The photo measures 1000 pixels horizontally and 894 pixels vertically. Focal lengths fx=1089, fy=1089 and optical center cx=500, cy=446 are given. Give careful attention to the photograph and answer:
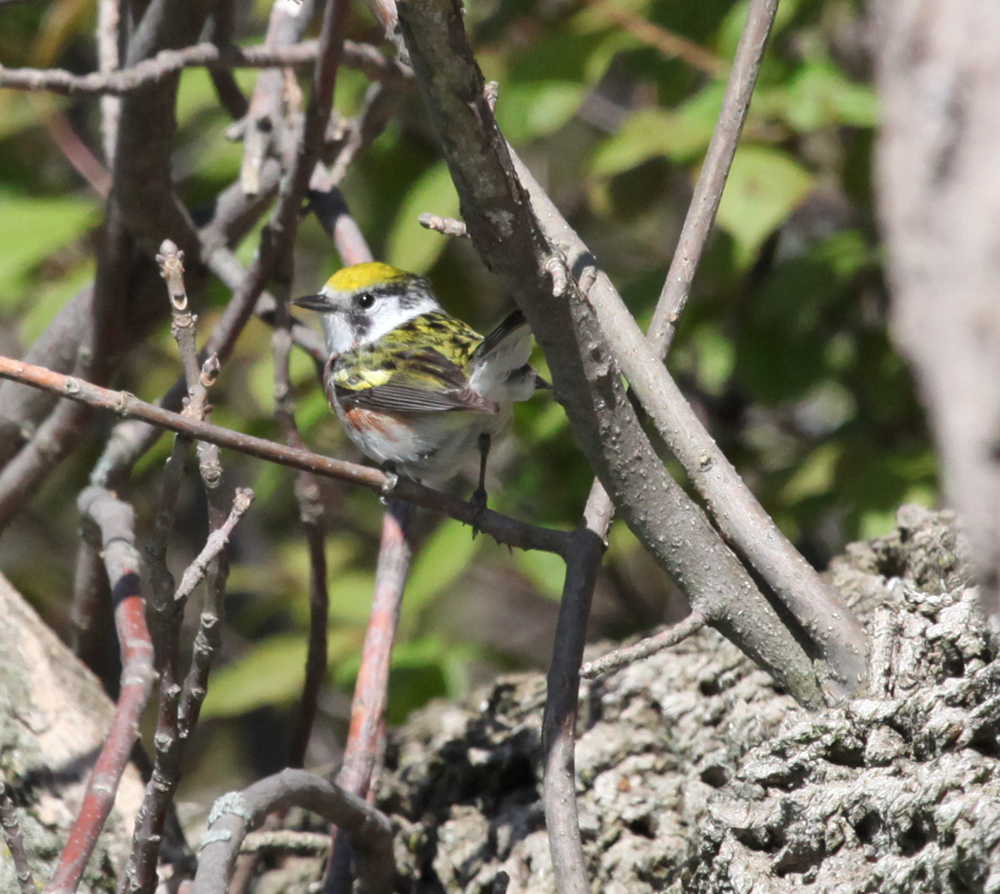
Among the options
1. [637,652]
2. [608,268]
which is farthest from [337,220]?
[608,268]

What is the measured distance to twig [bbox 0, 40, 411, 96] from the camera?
2588mm

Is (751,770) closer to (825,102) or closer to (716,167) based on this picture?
(716,167)

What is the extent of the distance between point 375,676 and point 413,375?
118 centimetres

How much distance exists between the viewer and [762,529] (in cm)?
199

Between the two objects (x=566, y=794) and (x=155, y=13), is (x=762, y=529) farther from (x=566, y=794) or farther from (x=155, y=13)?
(x=155, y=13)

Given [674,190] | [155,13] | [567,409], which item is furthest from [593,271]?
[674,190]

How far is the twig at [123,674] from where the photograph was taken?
6.08 feet

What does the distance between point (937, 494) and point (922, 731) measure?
1.68 meters

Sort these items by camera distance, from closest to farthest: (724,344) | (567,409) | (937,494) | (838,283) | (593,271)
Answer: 1. (567,409)
2. (593,271)
3. (937,494)
4. (838,283)
5. (724,344)

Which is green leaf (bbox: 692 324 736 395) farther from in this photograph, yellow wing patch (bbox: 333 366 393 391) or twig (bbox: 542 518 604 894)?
twig (bbox: 542 518 604 894)

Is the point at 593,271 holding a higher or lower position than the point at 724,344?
lower

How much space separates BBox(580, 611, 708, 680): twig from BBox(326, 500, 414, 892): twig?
847 millimetres

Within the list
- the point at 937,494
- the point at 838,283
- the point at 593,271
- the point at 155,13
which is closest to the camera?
the point at 593,271

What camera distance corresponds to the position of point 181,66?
8.84ft
